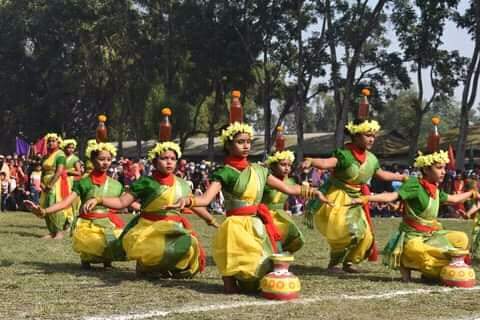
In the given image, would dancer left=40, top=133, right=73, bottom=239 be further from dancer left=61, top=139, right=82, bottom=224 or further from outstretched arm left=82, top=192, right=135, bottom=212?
outstretched arm left=82, top=192, right=135, bottom=212

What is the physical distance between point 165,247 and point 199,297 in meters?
1.14

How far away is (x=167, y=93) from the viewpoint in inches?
1620

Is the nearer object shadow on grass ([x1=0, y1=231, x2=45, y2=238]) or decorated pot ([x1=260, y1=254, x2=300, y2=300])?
decorated pot ([x1=260, y1=254, x2=300, y2=300])

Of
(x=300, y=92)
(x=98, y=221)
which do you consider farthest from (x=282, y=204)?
(x=300, y=92)

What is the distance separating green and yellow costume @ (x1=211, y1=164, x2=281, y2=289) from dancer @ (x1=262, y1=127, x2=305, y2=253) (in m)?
1.81

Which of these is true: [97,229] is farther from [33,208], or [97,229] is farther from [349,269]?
[349,269]

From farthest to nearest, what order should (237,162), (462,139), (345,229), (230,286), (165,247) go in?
1. (462,139)
2. (345,229)
3. (165,247)
4. (237,162)
5. (230,286)

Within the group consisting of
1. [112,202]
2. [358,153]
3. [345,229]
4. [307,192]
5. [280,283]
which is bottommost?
[280,283]

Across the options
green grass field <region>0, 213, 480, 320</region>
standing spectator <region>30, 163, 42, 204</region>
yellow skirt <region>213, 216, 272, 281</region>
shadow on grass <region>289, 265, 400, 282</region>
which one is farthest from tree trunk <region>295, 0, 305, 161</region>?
yellow skirt <region>213, 216, 272, 281</region>

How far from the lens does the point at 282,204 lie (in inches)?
401

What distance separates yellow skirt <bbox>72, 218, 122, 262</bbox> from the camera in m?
9.19

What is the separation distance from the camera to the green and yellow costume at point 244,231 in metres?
7.32

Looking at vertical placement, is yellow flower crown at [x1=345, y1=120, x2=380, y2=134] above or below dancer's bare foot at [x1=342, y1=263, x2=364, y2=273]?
above

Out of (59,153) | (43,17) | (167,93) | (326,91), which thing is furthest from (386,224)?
(43,17)
